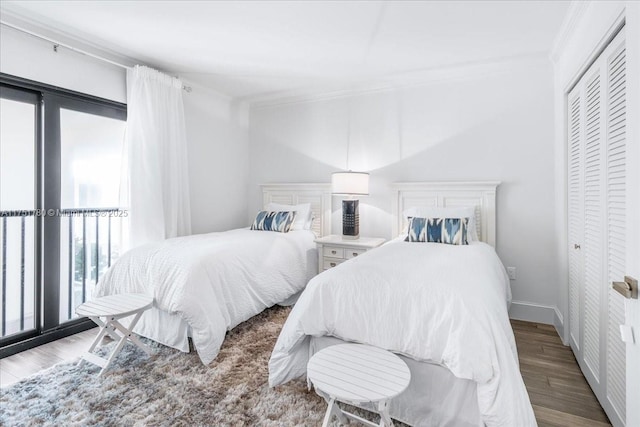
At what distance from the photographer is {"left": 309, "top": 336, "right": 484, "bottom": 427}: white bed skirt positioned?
1.46 metres

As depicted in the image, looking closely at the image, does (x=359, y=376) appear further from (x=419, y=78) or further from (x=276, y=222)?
(x=419, y=78)

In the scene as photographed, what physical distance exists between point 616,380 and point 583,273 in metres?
0.72

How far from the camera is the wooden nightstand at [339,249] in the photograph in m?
3.25

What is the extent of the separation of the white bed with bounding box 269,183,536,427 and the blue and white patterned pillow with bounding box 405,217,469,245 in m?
0.70

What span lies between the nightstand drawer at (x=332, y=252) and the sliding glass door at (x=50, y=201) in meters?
2.04

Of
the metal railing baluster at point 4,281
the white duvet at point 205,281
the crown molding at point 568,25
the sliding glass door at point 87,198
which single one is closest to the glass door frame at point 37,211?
the metal railing baluster at point 4,281

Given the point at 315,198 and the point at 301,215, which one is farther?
the point at 315,198

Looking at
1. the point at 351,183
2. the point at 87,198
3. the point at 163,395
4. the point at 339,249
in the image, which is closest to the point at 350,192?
the point at 351,183

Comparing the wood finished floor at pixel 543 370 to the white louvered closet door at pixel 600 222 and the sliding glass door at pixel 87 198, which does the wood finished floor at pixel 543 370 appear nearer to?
the white louvered closet door at pixel 600 222

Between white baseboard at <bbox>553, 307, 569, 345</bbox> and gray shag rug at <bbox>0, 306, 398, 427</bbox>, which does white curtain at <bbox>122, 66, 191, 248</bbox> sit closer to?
gray shag rug at <bbox>0, 306, 398, 427</bbox>

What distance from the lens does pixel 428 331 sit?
150 cm

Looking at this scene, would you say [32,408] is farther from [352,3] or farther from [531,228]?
[531,228]

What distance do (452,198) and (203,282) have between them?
2.45 metres

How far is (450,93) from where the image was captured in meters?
3.33
